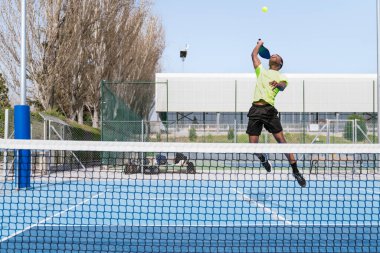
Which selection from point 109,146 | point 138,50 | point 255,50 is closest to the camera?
point 109,146

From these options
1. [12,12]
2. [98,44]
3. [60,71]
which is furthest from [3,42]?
[98,44]

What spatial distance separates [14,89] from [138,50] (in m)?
10.7

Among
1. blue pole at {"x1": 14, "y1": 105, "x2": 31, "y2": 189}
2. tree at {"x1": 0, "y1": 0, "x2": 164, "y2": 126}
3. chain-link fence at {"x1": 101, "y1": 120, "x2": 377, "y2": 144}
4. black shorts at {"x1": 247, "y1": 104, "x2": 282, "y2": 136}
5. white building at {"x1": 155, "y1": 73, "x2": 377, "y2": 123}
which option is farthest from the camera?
white building at {"x1": 155, "y1": 73, "x2": 377, "y2": 123}

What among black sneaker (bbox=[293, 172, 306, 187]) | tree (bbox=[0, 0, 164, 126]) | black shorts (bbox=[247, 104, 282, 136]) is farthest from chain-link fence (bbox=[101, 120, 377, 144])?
black sneaker (bbox=[293, 172, 306, 187])

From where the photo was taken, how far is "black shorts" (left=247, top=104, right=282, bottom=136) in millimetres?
5570

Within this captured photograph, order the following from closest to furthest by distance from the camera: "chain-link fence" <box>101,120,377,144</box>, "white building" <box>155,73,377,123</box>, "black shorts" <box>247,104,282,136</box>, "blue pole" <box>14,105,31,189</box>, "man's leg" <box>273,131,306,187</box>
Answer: "man's leg" <box>273,131,306,187</box> → "black shorts" <box>247,104,282,136</box> → "blue pole" <box>14,105,31,189</box> → "chain-link fence" <box>101,120,377,144</box> → "white building" <box>155,73,377,123</box>

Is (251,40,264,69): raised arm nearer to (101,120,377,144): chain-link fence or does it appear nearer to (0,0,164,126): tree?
(101,120,377,144): chain-link fence

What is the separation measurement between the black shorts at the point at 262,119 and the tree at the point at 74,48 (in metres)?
15.8

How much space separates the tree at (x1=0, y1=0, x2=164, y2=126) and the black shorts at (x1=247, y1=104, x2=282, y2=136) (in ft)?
51.7

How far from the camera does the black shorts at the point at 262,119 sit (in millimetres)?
5570

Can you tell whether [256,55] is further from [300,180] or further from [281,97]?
[281,97]

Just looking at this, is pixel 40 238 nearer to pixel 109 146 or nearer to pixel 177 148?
pixel 109 146

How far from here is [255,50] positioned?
5582 mm

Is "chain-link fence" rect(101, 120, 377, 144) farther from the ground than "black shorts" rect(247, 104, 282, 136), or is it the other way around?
"black shorts" rect(247, 104, 282, 136)
